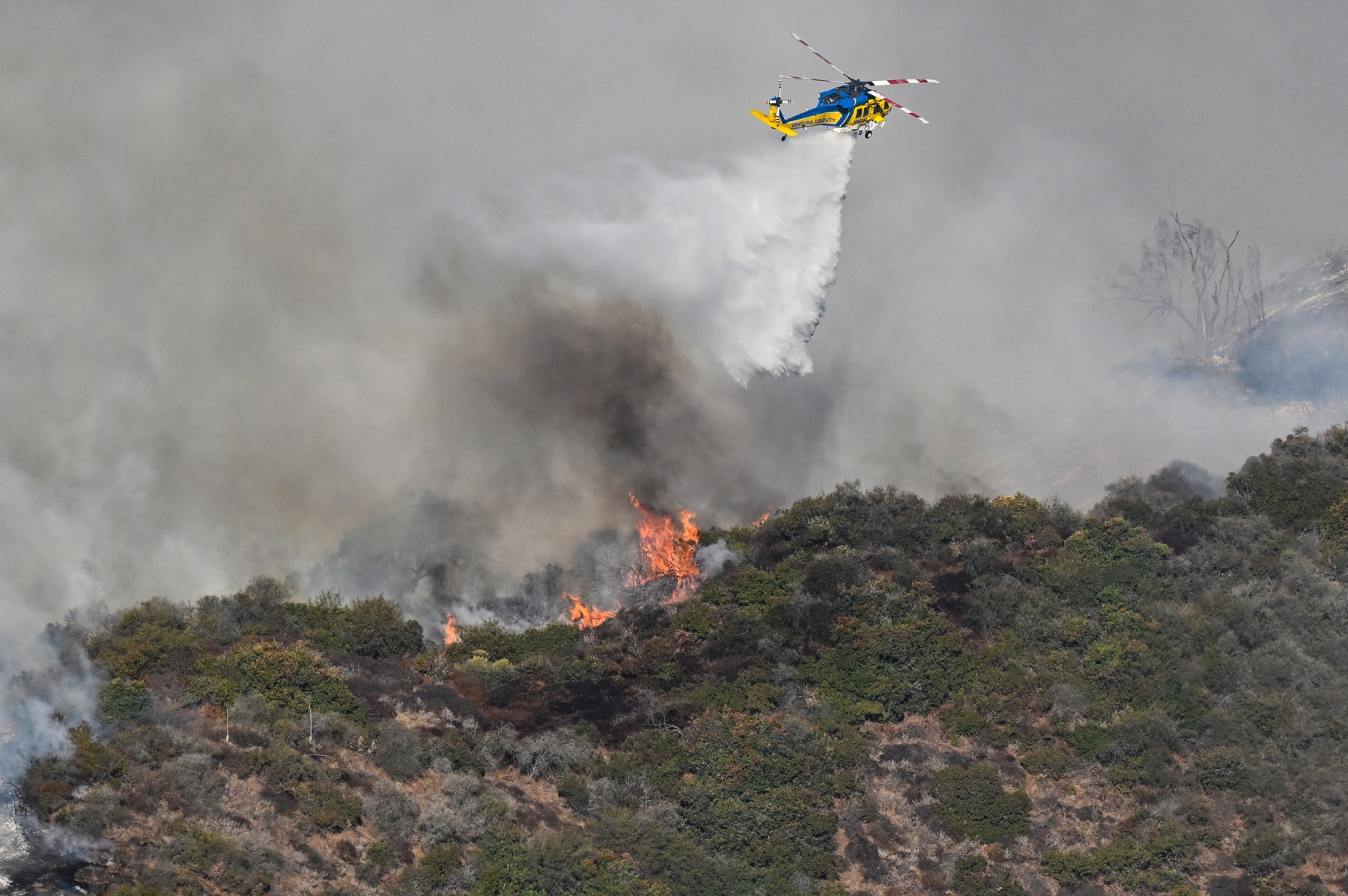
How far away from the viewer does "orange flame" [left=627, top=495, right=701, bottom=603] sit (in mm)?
83000

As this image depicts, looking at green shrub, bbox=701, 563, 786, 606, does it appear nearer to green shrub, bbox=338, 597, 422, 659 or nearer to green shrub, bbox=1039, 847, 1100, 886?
green shrub, bbox=338, 597, 422, 659

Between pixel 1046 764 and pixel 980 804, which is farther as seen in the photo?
pixel 1046 764

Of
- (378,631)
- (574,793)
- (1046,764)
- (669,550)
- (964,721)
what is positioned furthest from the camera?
(669,550)

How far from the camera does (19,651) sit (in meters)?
68.8

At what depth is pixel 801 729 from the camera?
67.5m

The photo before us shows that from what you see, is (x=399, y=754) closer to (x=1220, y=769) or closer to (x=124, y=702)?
(x=124, y=702)

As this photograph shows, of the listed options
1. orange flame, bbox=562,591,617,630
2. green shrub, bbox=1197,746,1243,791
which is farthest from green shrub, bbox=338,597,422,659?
green shrub, bbox=1197,746,1243,791

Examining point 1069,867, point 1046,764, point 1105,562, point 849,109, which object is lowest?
point 1069,867

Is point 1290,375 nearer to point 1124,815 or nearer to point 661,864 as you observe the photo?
point 1124,815

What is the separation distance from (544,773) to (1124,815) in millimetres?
22700

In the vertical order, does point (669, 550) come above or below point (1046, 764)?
above

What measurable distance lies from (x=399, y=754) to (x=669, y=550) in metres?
26.9

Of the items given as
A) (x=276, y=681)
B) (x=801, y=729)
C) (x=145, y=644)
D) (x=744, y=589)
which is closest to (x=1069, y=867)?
(x=801, y=729)

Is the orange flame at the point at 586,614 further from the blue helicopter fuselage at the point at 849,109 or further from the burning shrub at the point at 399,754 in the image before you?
the blue helicopter fuselage at the point at 849,109
